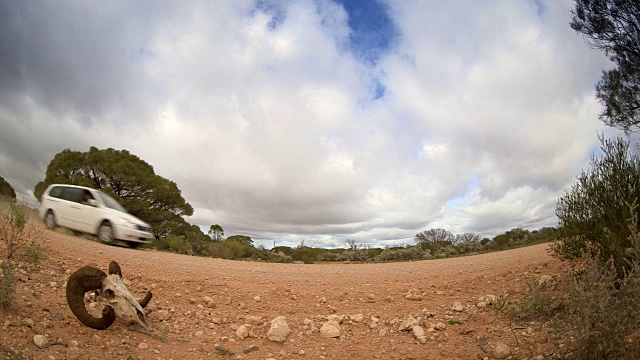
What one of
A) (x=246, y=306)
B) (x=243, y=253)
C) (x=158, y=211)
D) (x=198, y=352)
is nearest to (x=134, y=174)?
(x=158, y=211)

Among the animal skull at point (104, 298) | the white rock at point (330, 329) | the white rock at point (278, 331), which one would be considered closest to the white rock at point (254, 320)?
the white rock at point (278, 331)

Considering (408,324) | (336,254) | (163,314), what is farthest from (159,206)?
(408,324)

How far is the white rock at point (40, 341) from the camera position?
365cm

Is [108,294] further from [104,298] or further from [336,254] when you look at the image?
[336,254]

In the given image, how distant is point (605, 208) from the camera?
567 centimetres

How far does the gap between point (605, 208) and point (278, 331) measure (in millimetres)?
5744

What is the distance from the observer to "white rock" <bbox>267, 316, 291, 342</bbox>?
4.76 m

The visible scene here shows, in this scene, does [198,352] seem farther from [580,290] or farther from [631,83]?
[631,83]

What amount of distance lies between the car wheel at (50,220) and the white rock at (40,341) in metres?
11.2

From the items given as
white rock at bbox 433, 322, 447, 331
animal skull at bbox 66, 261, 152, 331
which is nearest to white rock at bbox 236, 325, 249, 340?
animal skull at bbox 66, 261, 152, 331

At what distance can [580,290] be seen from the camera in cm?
329

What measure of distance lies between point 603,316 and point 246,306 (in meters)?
4.98

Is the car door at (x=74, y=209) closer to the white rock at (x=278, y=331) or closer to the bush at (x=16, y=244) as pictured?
the bush at (x=16, y=244)

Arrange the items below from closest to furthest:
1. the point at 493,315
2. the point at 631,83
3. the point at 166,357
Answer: the point at 166,357, the point at 493,315, the point at 631,83
